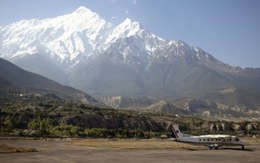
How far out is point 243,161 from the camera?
48.5 metres

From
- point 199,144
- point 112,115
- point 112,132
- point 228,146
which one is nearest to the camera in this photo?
point 199,144

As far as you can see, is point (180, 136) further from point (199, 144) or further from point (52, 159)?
point (52, 159)

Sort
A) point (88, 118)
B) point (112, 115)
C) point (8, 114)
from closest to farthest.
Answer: point (8, 114) → point (88, 118) → point (112, 115)

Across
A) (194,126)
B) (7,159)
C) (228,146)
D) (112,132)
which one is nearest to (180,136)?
(228,146)

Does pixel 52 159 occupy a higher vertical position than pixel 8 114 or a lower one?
lower

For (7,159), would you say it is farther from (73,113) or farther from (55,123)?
(73,113)

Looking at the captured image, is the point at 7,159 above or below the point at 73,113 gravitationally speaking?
below

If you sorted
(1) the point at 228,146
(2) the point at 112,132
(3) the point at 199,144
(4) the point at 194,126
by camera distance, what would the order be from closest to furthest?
(3) the point at 199,144
(1) the point at 228,146
(2) the point at 112,132
(4) the point at 194,126

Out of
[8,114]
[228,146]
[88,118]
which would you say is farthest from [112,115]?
[228,146]

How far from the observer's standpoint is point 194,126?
632ft

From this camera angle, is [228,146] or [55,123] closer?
[228,146]

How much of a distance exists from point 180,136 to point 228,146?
503 inches

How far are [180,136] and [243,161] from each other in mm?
28471

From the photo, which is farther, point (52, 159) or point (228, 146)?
point (228, 146)
